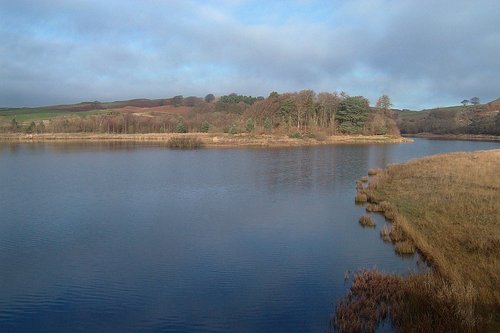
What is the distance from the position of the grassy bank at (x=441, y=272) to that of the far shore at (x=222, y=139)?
167 feet

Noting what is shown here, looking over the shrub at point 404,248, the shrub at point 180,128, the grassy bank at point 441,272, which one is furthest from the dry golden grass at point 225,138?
the shrub at point 404,248

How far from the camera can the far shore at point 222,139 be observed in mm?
72000

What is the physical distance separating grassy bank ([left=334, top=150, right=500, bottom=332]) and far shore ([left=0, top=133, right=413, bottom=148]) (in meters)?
51.0

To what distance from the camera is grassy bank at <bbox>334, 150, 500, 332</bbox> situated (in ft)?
24.7

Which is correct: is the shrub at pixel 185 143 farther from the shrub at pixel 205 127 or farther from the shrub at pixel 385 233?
the shrub at pixel 385 233

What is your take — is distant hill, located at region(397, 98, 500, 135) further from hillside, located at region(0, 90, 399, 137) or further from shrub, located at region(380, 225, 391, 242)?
shrub, located at region(380, 225, 391, 242)

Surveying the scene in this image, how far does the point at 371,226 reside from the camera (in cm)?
1555

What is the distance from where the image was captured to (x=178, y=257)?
39.7ft

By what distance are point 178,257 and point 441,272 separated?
23.2 feet

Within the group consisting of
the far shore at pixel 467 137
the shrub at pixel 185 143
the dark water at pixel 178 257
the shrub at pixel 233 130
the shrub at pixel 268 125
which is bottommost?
the dark water at pixel 178 257

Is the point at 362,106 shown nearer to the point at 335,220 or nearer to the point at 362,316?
the point at 335,220

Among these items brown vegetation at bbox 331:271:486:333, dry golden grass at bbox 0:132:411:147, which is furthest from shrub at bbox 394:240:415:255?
dry golden grass at bbox 0:132:411:147

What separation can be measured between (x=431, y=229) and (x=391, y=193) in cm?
761

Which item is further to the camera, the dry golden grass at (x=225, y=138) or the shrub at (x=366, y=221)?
the dry golden grass at (x=225, y=138)
